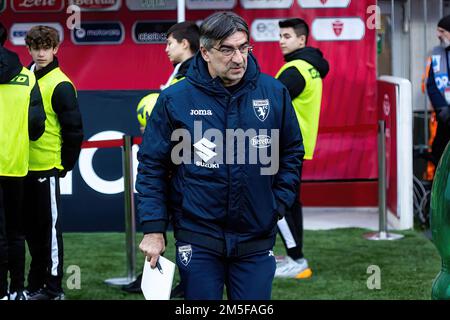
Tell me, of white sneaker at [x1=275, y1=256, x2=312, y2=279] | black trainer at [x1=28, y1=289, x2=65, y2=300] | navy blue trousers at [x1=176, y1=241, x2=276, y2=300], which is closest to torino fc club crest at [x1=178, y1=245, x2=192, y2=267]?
navy blue trousers at [x1=176, y1=241, x2=276, y2=300]

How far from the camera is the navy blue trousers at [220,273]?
4691mm

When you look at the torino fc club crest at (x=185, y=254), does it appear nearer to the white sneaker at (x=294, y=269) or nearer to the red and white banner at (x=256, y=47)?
the white sneaker at (x=294, y=269)

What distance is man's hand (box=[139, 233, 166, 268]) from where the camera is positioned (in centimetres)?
467

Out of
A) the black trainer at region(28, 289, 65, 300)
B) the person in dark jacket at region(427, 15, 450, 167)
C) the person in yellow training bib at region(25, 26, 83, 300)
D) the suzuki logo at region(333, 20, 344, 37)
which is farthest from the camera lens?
the suzuki logo at region(333, 20, 344, 37)

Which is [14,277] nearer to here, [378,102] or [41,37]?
[41,37]

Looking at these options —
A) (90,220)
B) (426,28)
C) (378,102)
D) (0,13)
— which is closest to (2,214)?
(90,220)

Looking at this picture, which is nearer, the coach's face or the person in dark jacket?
the coach's face

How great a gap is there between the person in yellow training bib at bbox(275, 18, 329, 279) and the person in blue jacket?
11.1ft

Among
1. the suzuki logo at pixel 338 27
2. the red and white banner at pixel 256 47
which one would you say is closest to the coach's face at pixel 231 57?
the red and white banner at pixel 256 47

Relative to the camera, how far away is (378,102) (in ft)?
37.2

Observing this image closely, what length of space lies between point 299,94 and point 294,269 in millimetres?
1384

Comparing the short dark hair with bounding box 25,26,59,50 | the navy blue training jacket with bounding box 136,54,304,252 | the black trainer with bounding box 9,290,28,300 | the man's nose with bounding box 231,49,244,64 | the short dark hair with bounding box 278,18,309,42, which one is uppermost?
the short dark hair with bounding box 278,18,309,42

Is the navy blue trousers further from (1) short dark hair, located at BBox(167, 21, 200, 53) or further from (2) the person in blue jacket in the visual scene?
(1) short dark hair, located at BBox(167, 21, 200, 53)

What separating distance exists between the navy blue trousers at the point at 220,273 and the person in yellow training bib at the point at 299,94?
3.47m
